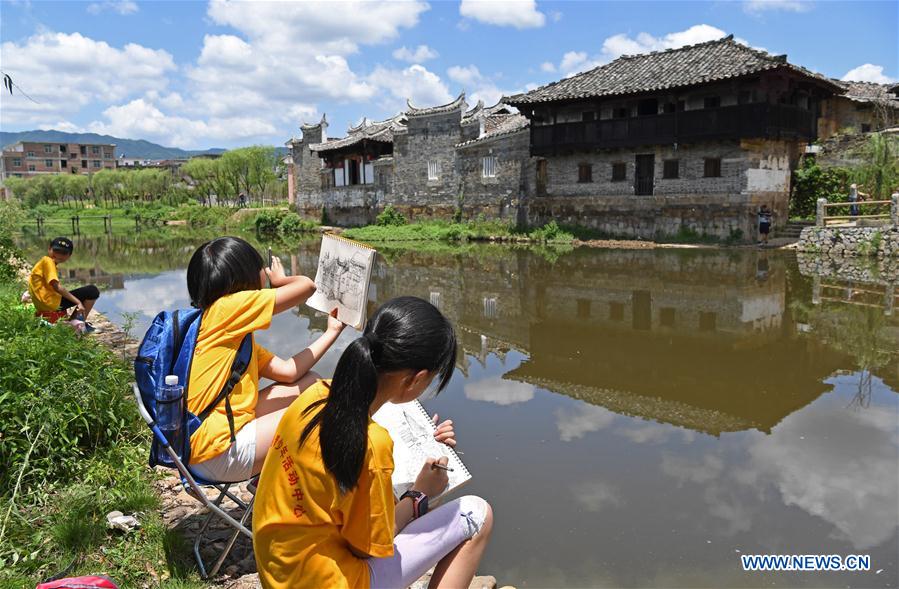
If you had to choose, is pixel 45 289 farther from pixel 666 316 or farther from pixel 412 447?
pixel 666 316

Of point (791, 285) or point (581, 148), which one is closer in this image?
point (791, 285)

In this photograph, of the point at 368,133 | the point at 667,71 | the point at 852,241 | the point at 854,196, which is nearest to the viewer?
the point at 852,241

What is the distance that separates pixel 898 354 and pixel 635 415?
3896 mm

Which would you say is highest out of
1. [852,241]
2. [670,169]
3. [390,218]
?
[670,169]

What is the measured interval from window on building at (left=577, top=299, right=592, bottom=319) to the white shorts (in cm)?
751

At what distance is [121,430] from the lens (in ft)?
13.2

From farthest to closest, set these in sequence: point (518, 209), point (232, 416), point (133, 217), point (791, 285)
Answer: point (133, 217) → point (518, 209) → point (791, 285) → point (232, 416)

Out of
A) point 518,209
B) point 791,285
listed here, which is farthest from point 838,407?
point 518,209

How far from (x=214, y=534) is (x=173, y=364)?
3.56 ft

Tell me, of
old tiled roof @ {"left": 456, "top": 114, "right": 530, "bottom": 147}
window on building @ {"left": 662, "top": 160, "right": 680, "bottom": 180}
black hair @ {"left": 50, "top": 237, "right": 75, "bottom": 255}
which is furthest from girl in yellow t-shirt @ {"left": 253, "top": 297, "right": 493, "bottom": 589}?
old tiled roof @ {"left": 456, "top": 114, "right": 530, "bottom": 147}

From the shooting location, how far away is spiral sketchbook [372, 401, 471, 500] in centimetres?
280

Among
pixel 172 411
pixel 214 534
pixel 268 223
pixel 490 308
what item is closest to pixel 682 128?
pixel 490 308

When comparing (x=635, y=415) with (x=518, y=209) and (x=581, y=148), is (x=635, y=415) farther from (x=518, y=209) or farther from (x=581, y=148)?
(x=518, y=209)

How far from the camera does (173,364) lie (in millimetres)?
2678
